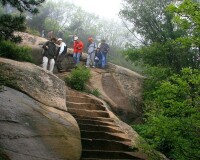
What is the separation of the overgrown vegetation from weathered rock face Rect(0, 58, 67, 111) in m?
3.58

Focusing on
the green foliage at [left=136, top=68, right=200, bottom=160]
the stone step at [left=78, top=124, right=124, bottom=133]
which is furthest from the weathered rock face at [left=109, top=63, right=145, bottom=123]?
the green foliage at [left=136, top=68, right=200, bottom=160]

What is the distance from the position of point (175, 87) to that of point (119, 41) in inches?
1291

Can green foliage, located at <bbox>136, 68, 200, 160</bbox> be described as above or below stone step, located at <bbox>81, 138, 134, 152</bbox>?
above

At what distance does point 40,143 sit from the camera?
830 centimetres

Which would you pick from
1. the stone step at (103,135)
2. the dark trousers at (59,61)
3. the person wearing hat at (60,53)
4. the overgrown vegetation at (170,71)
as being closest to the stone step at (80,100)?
the overgrown vegetation at (170,71)

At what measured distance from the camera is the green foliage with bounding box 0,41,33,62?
12.9 m

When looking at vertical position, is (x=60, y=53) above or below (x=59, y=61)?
above

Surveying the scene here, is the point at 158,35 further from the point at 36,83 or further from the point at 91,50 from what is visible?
the point at 36,83

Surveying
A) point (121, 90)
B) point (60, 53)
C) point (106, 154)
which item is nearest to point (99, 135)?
point (106, 154)

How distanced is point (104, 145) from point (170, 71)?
24.6 feet

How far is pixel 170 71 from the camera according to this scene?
53.1ft

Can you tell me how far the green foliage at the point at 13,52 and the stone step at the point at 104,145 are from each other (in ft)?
18.3

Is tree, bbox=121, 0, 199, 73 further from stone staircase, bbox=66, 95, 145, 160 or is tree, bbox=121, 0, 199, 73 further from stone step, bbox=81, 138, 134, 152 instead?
stone step, bbox=81, 138, 134, 152

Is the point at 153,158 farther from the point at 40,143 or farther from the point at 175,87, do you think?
the point at 40,143
